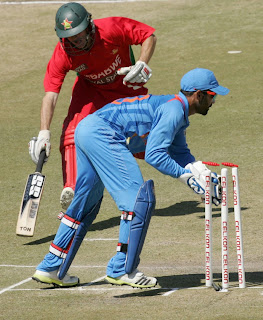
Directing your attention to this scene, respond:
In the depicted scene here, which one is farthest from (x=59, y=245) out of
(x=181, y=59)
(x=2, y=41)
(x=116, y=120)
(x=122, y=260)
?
(x=2, y=41)

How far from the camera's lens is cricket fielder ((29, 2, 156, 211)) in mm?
8664

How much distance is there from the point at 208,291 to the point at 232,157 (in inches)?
209

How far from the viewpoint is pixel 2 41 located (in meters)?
19.5

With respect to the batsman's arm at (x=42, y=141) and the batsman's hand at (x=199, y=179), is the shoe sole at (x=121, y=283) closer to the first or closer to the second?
the batsman's hand at (x=199, y=179)

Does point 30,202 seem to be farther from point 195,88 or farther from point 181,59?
point 181,59

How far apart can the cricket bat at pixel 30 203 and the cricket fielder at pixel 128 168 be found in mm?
859

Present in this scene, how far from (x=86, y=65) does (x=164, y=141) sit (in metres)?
2.52

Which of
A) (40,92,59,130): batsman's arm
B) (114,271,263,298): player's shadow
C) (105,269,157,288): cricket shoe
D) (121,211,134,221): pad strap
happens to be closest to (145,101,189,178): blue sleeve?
(121,211,134,221): pad strap

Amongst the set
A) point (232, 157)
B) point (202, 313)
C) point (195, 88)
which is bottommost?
point (232, 157)

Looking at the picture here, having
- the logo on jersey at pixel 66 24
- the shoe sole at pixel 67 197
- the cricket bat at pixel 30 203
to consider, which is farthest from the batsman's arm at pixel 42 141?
the logo on jersey at pixel 66 24

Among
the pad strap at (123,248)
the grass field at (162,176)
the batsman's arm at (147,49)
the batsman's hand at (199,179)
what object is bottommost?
the grass field at (162,176)

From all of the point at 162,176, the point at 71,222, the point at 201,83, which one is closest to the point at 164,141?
the point at 201,83

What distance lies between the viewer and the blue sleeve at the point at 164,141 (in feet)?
22.9

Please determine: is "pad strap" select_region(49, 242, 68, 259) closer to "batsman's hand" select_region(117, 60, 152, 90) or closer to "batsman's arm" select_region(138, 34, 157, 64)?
"batsman's hand" select_region(117, 60, 152, 90)
